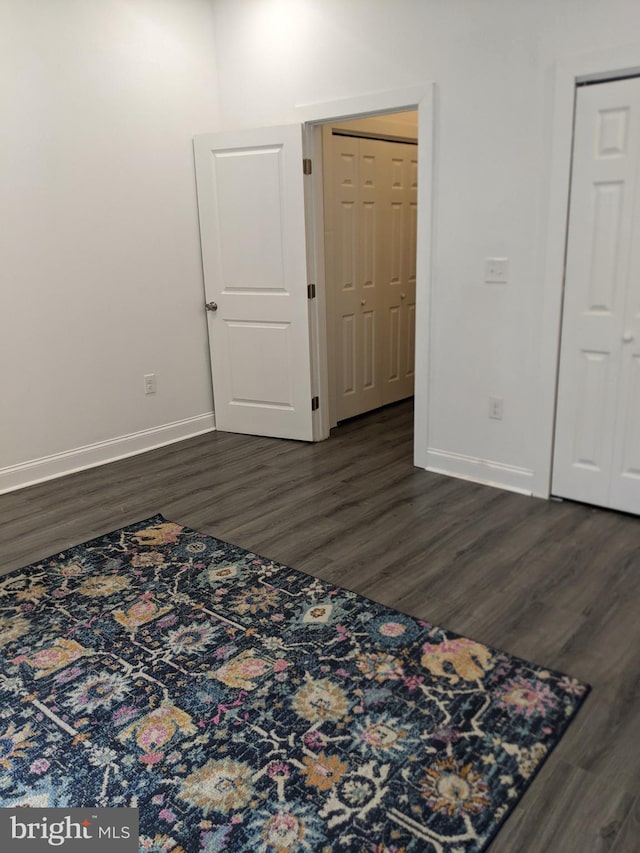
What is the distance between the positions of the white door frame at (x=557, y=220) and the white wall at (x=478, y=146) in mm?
23

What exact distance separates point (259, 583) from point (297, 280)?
2.25m

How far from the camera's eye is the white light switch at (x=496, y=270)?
11.6 ft

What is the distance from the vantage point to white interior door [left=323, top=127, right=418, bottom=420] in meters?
4.84

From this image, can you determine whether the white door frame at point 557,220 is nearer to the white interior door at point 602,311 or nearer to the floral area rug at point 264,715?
the white interior door at point 602,311

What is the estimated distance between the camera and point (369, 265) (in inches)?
203

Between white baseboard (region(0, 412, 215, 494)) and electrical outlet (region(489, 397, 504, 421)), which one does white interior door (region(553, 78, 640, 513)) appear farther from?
white baseboard (region(0, 412, 215, 494))

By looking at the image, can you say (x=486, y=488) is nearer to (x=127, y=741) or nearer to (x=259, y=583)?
(x=259, y=583)

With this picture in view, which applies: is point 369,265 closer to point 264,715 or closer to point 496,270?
point 496,270

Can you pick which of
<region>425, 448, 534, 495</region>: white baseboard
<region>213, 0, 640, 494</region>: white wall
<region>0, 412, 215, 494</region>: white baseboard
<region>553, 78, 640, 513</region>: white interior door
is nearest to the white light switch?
<region>213, 0, 640, 494</region>: white wall

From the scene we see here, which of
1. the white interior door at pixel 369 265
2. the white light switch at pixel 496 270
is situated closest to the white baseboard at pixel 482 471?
the white light switch at pixel 496 270

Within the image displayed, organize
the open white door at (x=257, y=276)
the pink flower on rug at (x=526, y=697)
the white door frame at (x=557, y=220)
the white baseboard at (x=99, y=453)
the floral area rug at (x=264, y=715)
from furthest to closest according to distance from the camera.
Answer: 1. the open white door at (x=257, y=276)
2. the white baseboard at (x=99, y=453)
3. the white door frame at (x=557, y=220)
4. the pink flower on rug at (x=526, y=697)
5. the floral area rug at (x=264, y=715)

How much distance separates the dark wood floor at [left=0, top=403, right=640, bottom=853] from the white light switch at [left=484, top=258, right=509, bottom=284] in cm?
111

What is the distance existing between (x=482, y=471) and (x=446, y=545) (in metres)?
0.85

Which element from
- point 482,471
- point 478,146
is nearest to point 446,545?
point 482,471
